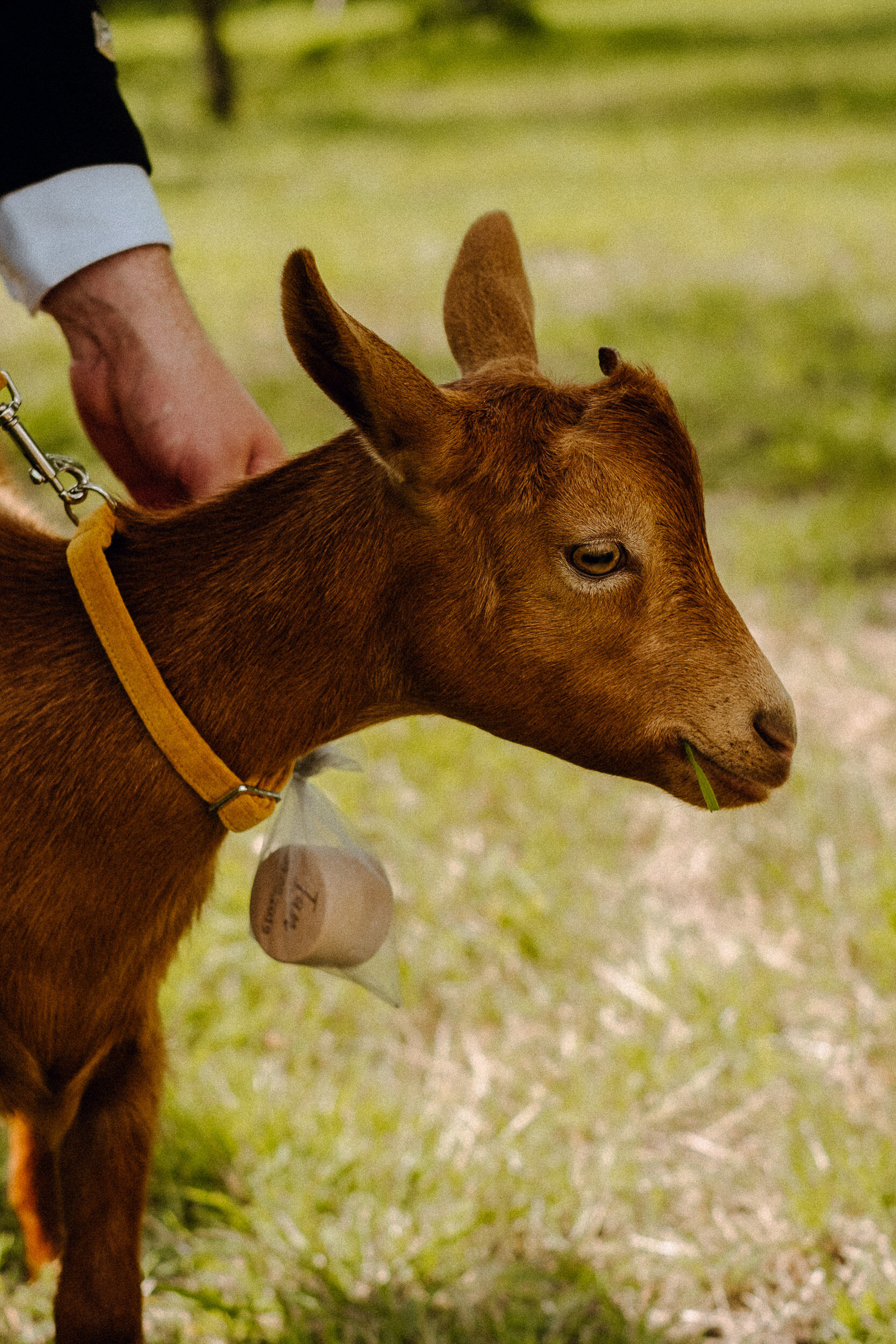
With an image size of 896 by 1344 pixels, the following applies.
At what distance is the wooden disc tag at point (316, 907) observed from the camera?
2.01 m

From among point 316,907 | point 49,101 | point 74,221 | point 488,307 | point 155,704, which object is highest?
point 49,101

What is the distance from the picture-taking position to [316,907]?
2002 mm

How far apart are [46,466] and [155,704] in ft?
1.50

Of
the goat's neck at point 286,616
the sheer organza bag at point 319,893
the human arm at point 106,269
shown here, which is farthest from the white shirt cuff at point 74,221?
the sheer organza bag at point 319,893

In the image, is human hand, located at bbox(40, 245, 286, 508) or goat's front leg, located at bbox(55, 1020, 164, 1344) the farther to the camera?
human hand, located at bbox(40, 245, 286, 508)

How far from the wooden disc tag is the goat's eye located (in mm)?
582

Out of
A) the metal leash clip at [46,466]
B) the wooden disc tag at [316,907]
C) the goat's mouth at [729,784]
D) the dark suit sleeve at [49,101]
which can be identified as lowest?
the wooden disc tag at [316,907]

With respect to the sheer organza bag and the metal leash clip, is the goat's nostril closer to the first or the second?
the sheer organza bag

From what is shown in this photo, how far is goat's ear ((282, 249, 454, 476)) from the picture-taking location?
5.27 ft

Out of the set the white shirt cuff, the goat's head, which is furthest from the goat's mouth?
the white shirt cuff

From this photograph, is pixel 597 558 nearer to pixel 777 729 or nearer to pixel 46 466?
pixel 777 729

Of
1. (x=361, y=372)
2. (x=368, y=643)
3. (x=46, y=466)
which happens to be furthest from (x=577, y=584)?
(x=46, y=466)

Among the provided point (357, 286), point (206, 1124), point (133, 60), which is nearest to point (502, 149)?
point (357, 286)

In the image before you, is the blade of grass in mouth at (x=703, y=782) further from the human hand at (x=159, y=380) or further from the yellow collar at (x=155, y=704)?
the human hand at (x=159, y=380)
